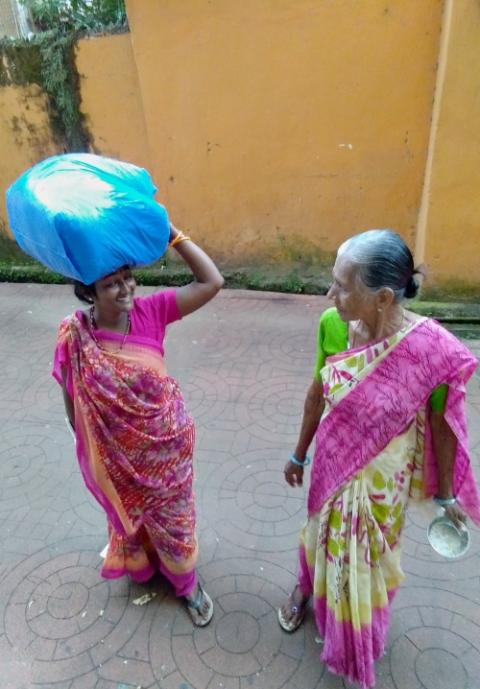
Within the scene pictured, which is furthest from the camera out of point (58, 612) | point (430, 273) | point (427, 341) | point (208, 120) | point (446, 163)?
point (208, 120)

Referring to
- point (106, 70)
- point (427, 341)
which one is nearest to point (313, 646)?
point (427, 341)

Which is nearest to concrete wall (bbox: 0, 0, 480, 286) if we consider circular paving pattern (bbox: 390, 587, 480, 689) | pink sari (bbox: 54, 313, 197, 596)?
circular paving pattern (bbox: 390, 587, 480, 689)

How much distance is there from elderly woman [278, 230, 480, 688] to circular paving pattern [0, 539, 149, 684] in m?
0.95

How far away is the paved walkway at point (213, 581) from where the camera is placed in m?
1.97

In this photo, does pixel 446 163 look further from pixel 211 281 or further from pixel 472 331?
pixel 211 281

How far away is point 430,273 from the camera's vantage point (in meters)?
4.33

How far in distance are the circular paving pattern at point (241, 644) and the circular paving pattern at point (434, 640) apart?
13.7 inches

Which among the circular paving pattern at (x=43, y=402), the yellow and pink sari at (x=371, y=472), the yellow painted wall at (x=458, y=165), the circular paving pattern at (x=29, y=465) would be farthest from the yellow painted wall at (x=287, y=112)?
the yellow and pink sari at (x=371, y=472)

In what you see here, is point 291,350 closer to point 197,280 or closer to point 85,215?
point 197,280

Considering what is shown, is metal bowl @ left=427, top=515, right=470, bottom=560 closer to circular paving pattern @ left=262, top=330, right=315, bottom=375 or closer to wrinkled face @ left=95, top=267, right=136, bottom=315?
wrinkled face @ left=95, top=267, right=136, bottom=315

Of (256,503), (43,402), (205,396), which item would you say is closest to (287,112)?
(205,396)

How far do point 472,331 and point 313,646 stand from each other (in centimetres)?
307

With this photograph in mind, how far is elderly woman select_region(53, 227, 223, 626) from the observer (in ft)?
5.47

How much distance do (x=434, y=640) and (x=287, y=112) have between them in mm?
4322
